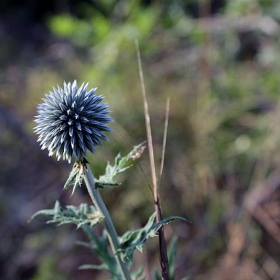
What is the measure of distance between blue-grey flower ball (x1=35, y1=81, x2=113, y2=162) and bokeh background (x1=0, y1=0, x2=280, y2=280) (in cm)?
159

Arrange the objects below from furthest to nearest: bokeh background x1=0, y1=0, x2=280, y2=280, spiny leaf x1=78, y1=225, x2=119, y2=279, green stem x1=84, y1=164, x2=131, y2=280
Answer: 1. bokeh background x1=0, y1=0, x2=280, y2=280
2. spiny leaf x1=78, y1=225, x2=119, y2=279
3. green stem x1=84, y1=164, x2=131, y2=280

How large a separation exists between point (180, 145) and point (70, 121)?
217cm

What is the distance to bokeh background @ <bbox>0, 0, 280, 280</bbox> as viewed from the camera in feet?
8.13

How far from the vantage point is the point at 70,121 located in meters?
0.93

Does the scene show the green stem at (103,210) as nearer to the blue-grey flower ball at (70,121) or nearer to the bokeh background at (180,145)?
the blue-grey flower ball at (70,121)

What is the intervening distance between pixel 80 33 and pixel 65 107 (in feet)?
8.68

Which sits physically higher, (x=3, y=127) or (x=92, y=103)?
(x=3, y=127)

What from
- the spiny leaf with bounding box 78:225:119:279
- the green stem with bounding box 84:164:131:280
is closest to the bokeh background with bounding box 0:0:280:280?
the spiny leaf with bounding box 78:225:119:279

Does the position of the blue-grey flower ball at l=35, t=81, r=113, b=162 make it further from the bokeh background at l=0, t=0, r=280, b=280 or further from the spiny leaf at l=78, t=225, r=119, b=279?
the bokeh background at l=0, t=0, r=280, b=280

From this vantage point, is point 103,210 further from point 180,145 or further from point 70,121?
point 180,145

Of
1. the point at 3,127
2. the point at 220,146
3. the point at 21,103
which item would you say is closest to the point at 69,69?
the point at 21,103

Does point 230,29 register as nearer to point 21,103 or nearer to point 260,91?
point 260,91

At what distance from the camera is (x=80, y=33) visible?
3424 mm

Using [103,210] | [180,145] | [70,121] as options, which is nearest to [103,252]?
[103,210]
